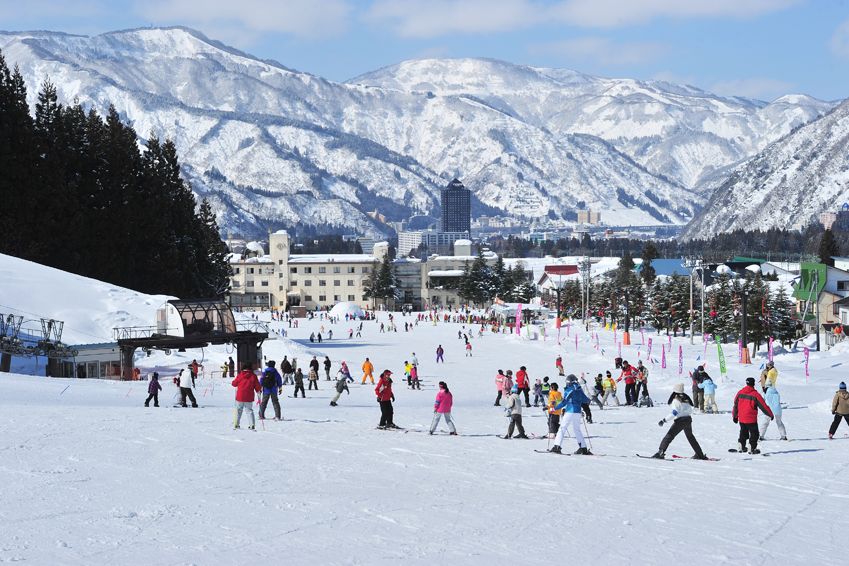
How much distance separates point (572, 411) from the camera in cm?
1809

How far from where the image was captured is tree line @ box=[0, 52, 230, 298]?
60844 mm

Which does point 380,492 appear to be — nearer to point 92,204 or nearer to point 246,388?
point 246,388

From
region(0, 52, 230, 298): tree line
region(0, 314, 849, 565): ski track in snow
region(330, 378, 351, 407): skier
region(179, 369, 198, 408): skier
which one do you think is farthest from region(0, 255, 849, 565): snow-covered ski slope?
region(0, 52, 230, 298): tree line

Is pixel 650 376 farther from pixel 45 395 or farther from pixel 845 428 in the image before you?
pixel 45 395

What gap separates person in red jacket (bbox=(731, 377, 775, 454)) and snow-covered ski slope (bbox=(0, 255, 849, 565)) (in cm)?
47

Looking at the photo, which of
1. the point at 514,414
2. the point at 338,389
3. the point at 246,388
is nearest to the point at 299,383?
the point at 338,389

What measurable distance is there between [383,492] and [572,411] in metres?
5.03

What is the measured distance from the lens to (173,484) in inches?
551

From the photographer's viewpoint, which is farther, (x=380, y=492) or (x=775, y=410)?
(x=775, y=410)

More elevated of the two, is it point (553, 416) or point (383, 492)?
point (553, 416)

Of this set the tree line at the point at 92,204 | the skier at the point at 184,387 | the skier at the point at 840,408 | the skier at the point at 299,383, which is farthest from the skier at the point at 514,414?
the tree line at the point at 92,204

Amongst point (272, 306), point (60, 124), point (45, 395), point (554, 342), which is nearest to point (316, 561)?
point (45, 395)

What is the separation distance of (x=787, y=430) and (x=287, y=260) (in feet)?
442

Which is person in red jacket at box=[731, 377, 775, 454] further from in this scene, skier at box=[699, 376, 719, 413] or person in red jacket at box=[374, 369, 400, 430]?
skier at box=[699, 376, 719, 413]
